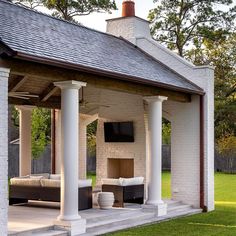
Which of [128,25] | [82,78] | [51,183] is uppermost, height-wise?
[128,25]

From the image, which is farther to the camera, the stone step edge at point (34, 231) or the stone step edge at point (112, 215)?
the stone step edge at point (112, 215)

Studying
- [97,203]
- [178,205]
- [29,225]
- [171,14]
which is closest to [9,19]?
[29,225]

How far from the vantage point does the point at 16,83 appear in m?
14.5

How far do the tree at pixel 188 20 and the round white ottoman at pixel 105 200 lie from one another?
71.9ft

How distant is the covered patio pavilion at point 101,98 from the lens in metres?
10.3

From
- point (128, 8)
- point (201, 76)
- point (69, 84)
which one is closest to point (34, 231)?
point (69, 84)

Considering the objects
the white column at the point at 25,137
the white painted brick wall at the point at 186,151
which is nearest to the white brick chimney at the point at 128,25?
the white painted brick wall at the point at 186,151

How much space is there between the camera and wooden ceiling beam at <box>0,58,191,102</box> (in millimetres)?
9703

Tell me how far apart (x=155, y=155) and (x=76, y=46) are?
3664 millimetres

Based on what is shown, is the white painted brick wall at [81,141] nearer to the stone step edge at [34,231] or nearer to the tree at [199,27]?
the stone step edge at [34,231]

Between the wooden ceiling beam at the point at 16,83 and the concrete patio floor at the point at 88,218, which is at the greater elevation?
the wooden ceiling beam at the point at 16,83

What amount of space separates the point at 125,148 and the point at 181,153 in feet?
8.08

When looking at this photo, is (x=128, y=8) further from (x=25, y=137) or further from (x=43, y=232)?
(x=43, y=232)

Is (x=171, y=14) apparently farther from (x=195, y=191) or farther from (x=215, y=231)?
(x=215, y=231)
